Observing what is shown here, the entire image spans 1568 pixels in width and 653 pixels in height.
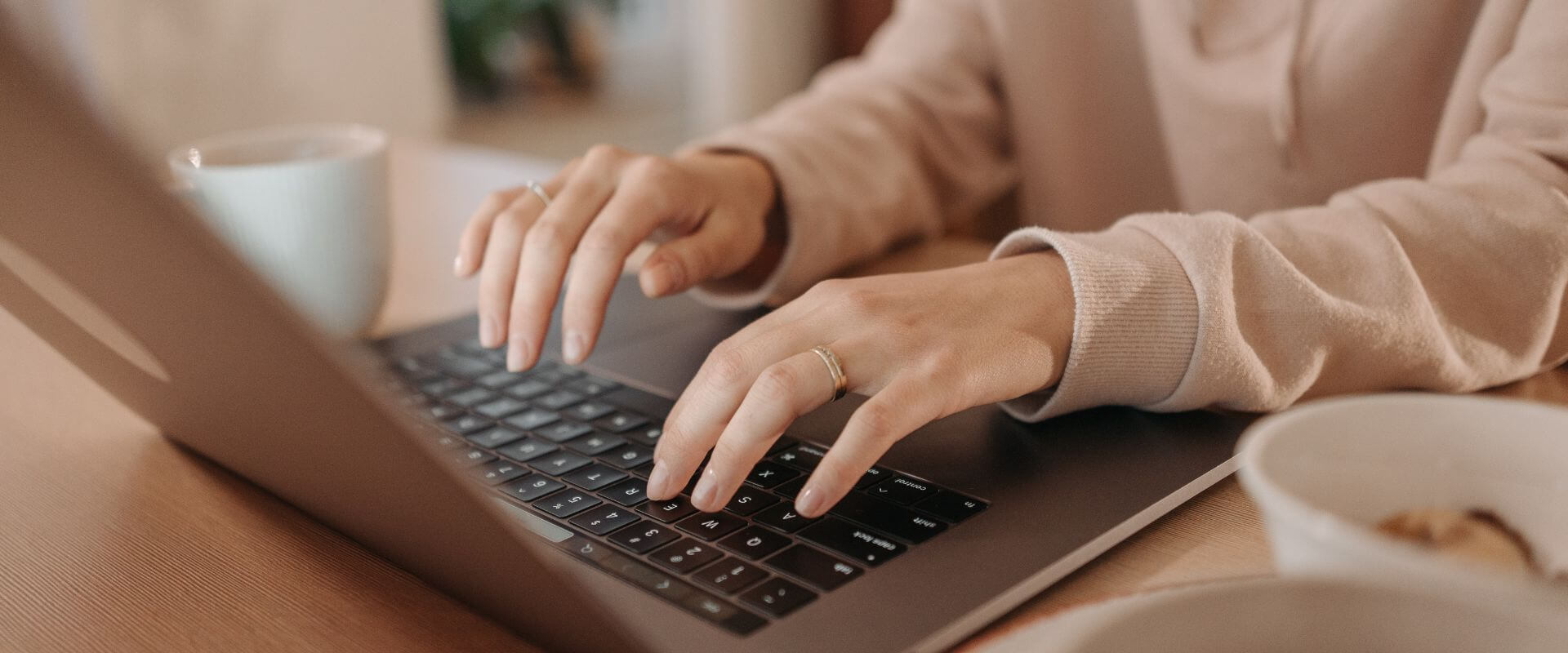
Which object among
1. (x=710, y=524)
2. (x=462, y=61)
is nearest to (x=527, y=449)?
(x=710, y=524)

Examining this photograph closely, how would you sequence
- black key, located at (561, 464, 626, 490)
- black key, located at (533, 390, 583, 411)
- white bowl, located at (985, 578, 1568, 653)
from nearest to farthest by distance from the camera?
1. white bowl, located at (985, 578, 1568, 653)
2. black key, located at (561, 464, 626, 490)
3. black key, located at (533, 390, 583, 411)

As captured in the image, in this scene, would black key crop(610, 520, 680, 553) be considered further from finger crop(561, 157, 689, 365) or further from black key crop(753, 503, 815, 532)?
finger crop(561, 157, 689, 365)

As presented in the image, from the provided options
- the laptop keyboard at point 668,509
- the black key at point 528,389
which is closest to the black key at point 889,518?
the laptop keyboard at point 668,509

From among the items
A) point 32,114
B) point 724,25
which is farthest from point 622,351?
point 724,25

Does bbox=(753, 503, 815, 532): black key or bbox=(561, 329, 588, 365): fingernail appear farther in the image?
bbox=(561, 329, 588, 365): fingernail

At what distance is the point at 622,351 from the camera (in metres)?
0.63

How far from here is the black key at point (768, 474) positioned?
435mm

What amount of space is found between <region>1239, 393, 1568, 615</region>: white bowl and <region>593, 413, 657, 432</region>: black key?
0.98 ft

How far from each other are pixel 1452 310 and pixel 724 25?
2460 mm

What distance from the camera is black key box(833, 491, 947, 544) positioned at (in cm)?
39

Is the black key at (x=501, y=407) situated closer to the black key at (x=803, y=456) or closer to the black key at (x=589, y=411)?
the black key at (x=589, y=411)

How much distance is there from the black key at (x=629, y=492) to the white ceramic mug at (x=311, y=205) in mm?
240

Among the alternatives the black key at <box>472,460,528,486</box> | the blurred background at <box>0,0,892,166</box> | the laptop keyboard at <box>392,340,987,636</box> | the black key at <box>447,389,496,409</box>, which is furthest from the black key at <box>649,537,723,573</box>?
the blurred background at <box>0,0,892,166</box>

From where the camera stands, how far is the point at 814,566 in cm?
36
